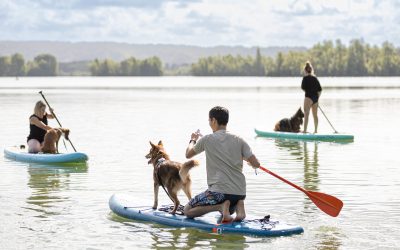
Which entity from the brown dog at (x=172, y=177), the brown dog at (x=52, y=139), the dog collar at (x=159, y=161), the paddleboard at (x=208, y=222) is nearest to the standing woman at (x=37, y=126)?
the brown dog at (x=52, y=139)

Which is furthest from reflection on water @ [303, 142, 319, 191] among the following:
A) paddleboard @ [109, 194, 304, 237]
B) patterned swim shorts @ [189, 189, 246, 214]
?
patterned swim shorts @ [189, 189, 246, 214]

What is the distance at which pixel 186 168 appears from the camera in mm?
10781

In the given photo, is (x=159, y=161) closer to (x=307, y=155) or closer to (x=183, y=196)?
(x=183, y=196)

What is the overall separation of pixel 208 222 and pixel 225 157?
92cm

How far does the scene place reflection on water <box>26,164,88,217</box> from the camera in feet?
43.8

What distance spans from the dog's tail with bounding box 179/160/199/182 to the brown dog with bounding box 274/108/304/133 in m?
14.9

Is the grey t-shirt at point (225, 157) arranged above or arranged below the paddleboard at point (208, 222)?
above

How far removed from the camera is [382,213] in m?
12.4

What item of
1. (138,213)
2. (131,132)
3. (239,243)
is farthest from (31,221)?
(131,132)

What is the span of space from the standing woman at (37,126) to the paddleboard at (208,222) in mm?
6744

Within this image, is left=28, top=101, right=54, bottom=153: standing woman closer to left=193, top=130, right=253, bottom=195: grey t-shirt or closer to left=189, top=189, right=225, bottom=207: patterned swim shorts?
left=189, top=189, right=225, bottom=207: patterned swim shorts

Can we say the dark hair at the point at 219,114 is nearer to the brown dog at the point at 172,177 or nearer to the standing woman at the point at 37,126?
the brown dog at the point at 172,177

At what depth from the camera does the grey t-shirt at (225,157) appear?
413 inches

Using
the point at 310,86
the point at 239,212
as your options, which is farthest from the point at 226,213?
the point at 310,86
